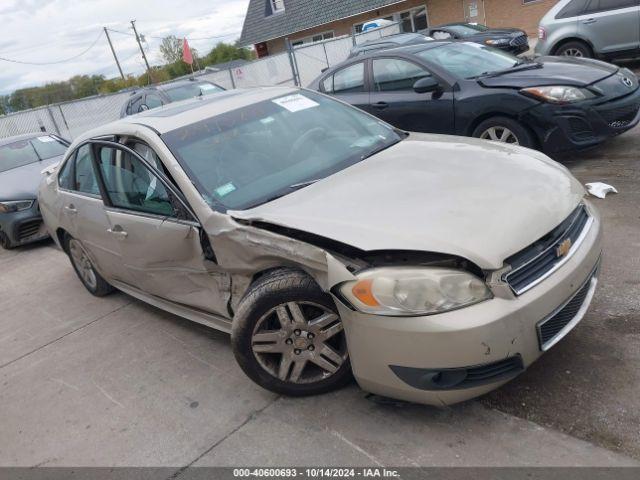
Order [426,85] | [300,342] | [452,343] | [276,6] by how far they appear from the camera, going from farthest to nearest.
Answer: [276,6], [426,85], [300,342], [452,343]

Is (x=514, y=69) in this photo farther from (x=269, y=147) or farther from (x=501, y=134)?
(x=269, y=147)

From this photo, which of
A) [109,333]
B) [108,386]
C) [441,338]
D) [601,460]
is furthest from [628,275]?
[109,333]

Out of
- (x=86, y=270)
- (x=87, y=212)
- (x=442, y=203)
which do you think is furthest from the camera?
(x=86, y=270)

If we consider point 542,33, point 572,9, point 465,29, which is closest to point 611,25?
point 572,9

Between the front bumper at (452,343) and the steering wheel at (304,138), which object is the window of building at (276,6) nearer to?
the steering wheel at (304,138)

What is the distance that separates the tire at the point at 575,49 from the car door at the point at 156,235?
850 centimetres

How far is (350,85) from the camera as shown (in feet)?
23.9

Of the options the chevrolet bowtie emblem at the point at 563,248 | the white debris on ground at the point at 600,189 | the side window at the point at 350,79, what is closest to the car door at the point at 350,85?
the side window at the point at 350,79

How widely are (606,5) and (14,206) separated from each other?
9.64 m

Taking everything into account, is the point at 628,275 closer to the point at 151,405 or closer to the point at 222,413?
the point at 222,413

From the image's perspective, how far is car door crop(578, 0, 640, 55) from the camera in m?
8.85

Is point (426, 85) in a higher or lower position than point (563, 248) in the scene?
higher

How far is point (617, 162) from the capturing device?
5652mm

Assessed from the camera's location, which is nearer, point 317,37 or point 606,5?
point 606,5
